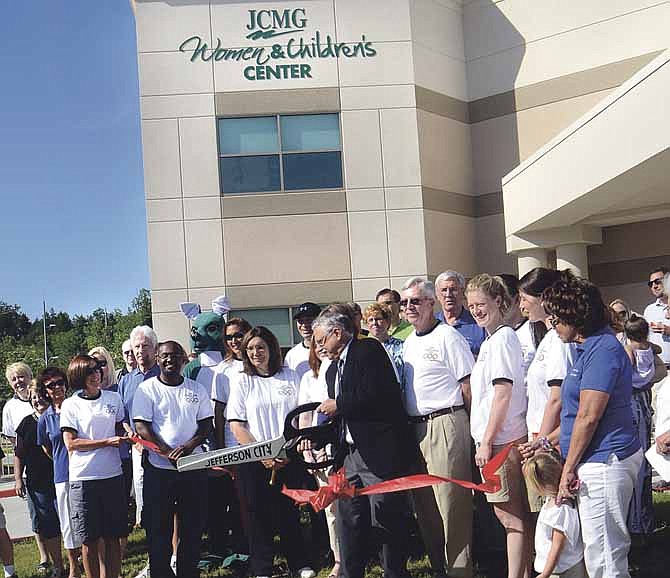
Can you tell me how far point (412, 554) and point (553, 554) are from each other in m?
2.74

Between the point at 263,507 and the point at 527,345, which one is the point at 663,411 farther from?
the point at 263,507

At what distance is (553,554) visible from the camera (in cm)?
466

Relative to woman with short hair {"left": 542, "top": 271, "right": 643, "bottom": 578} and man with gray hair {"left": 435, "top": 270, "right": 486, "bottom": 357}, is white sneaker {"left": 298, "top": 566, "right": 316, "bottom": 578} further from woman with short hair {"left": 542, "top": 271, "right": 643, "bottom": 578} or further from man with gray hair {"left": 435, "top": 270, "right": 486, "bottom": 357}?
woman with short hair {"left": 542, "top": 271, "right": 643, "bottom": 578}

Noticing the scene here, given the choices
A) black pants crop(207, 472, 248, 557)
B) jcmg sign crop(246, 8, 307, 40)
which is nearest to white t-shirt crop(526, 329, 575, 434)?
black pants crop(207, 472, 248, 557)

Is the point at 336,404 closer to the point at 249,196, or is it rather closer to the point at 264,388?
the point at 264,388

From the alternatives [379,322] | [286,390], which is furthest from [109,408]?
[379,322]

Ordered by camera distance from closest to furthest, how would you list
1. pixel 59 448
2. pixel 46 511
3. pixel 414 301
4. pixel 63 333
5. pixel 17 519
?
pixel 414 301, pixel 59 448, pixel 46 511, pixel 17 519, pixel 63 333

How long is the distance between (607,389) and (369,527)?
201cm

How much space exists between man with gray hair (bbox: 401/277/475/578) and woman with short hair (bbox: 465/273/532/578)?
0.25 meters

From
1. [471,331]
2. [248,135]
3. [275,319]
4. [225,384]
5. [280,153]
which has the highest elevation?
[248,135]

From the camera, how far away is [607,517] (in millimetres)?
4457

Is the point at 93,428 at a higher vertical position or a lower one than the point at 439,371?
lower

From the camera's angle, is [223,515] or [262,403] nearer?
[262,403]

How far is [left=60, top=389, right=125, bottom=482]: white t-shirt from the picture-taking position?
21.6ft
